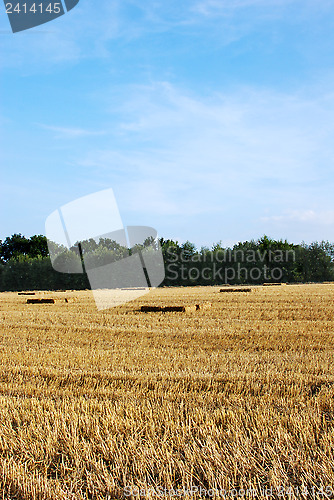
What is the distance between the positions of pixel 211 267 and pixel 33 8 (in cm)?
4760

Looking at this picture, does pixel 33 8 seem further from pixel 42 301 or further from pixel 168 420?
pixel 42 301

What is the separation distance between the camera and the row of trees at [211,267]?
52.7m

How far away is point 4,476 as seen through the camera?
3270mm

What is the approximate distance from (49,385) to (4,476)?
8.12 ft

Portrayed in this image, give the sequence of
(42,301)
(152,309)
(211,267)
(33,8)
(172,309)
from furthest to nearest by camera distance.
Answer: (211,267) → (42,301) → (152,309) → (172,309) → (33,8)

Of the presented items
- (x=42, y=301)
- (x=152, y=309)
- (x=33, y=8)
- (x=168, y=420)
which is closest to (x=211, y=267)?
(x=42, y=301)

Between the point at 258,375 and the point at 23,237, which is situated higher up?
the point at 23,237

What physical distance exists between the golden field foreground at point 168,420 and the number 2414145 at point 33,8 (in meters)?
5.72

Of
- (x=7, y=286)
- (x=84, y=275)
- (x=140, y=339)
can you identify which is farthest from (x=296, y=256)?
(x=140, y=339)

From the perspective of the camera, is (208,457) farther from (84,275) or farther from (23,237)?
(23,237)

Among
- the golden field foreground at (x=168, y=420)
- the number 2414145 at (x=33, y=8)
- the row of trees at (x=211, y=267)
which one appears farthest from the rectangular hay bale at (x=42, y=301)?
the row of trees at (x=211, y=267)

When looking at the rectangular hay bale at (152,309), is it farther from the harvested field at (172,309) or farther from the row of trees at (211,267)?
the row of trees at (211,267)

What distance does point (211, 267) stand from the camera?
5366 cm

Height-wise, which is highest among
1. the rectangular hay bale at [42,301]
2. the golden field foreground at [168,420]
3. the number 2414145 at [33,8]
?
the number 2414145 at [33,8]
